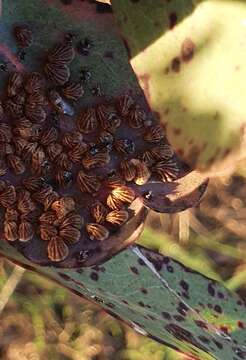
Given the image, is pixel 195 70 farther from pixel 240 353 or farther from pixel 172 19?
pixel 240 353

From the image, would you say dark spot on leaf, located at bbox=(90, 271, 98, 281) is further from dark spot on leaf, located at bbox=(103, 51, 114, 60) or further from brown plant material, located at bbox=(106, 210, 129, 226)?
dark spot on leaf, located at bbox=(103, 51, 114, 60)

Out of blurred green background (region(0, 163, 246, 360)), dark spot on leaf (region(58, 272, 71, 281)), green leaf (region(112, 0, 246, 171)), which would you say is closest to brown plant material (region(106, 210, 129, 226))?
dark spot on leaf (region(58, 272, 71, 281))

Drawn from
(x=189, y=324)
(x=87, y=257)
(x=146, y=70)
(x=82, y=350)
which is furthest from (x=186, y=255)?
(x=146, y=70)

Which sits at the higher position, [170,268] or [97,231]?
[97,231]

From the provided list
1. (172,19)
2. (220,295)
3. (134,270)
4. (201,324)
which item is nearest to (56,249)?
(134,270)

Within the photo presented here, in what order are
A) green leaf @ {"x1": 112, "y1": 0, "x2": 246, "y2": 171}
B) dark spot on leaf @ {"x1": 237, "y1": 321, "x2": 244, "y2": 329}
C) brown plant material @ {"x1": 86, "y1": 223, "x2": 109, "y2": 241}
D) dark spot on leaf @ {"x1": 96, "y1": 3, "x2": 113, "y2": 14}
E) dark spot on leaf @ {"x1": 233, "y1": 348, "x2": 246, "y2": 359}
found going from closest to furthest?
1. green leaf @ {"x1": 112, "y1": 0, "x2": 246, "y2": 171}
2. dark spot on leaf @ {"x1": 96, "y1": 3, "x2": 113, "y2": 14}
3. brown plant material @ {"x1": 86, "y1": 223, "x2": 109, "y2": 241}
4. dark spot on leaf @ {"x1": 233, "y1": 348, "x2": 246, "y2": 359}
5. dark spot on leaf @ {"x1": 237, "y1": 321, "x2": 244, "y2": 329}

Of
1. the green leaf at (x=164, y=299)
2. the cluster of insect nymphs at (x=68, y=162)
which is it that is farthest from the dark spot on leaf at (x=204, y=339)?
the cluster of insect nymphs at (x=68, y=162)
